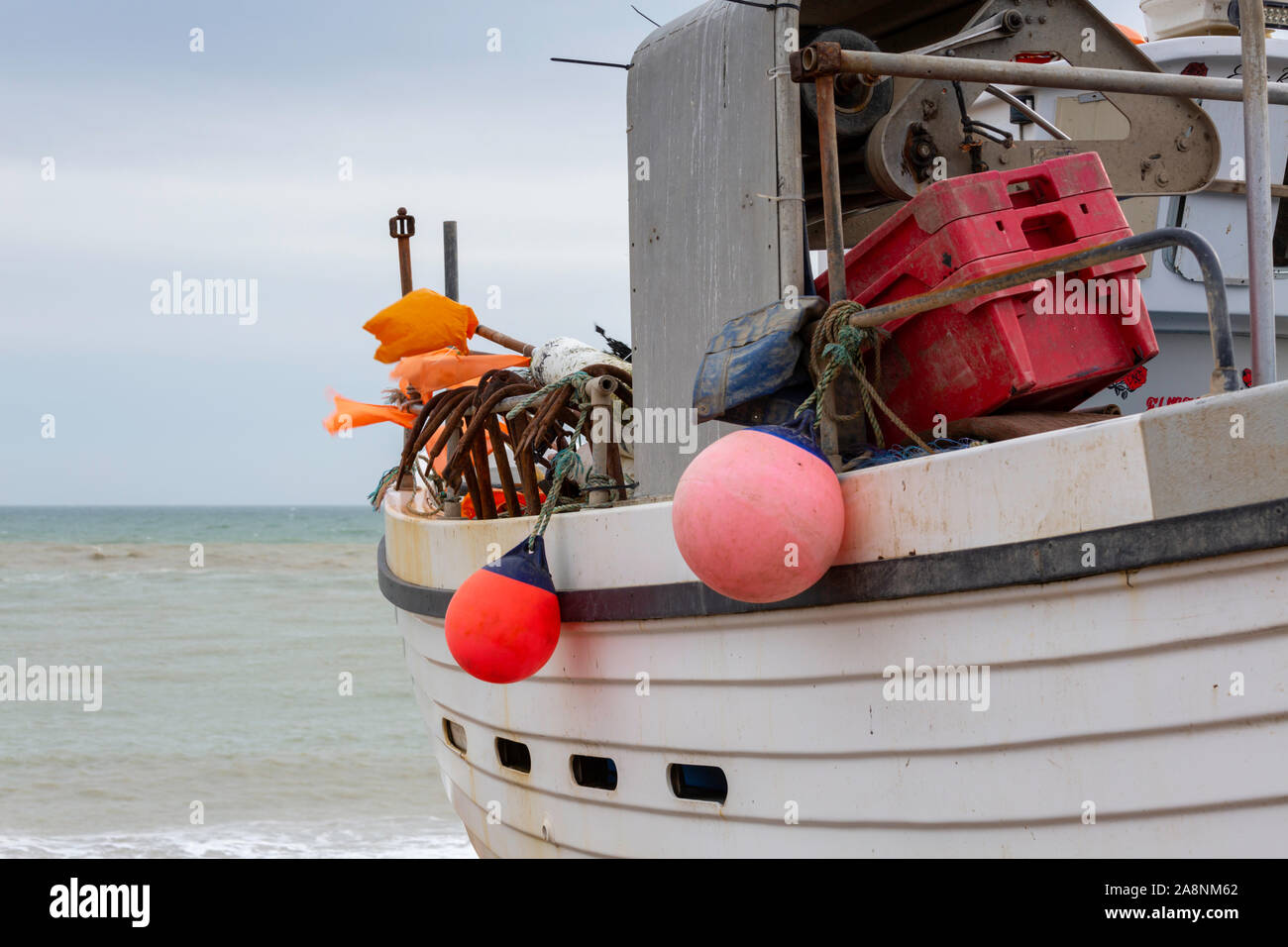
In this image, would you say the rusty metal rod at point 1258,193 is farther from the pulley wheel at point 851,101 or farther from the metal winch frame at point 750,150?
the pulley wheel at point 851,101

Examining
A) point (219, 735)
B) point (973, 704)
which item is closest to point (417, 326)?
point (973, 704)

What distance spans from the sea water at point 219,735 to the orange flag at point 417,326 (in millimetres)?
1376

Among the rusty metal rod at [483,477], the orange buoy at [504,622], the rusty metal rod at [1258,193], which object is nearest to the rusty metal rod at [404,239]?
the rusty metal rod at [483,477]

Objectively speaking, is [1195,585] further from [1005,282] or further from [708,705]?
[708,705]

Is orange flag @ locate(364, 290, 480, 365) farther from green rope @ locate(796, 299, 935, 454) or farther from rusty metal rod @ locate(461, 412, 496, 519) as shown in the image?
green rope @ locate(796, 299, 935, 454)

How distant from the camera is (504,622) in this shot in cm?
377

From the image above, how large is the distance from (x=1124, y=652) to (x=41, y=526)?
7201cm

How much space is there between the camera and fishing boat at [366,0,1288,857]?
2.57m

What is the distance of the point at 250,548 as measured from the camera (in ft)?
148

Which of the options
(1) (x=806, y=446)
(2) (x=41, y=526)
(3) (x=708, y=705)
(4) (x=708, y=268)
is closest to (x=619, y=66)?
(4) (x=708, y=268)

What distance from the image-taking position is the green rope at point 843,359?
3.17 meters

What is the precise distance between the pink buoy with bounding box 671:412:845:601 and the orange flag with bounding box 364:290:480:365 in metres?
3.14

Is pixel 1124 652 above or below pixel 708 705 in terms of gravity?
above
